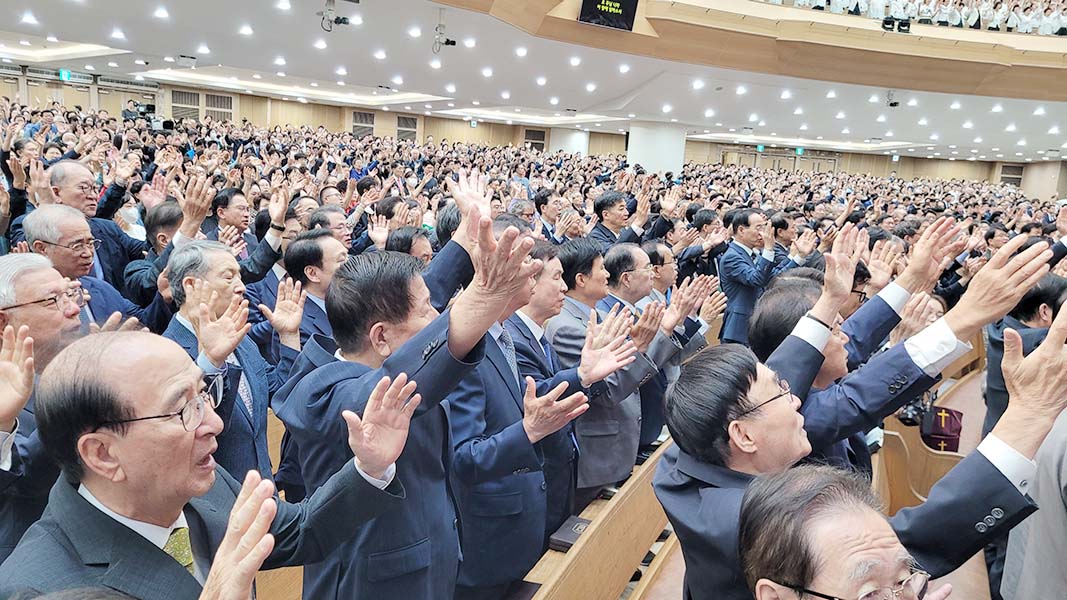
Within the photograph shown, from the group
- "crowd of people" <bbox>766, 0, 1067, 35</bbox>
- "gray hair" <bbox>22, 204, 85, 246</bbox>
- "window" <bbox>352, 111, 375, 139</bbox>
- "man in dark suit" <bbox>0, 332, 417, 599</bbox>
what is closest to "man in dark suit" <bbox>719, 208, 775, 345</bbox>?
"gray hair" <bbox>22, 204, 85, 246</bbox>

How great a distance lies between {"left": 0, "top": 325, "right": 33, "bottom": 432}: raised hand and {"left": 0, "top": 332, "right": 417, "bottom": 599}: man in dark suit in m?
0.34

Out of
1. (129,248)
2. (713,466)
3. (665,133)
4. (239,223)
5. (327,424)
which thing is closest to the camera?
(713,466)

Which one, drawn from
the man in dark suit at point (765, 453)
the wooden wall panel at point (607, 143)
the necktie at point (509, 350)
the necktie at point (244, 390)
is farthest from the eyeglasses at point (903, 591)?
the wooden wall panel at point (607, 143)

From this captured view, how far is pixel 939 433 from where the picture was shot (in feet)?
11.1

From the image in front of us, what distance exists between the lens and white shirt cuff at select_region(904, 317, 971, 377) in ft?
5.66

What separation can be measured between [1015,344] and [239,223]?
440 centimetres

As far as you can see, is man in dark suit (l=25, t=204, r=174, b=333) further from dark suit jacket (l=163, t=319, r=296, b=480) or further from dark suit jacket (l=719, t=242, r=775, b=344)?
dark suit jacket (l=719, t=242, r=775, b=344)

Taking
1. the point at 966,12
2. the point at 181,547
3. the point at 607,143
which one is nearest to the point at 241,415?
the point at 181,547

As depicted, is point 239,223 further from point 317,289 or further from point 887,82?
point 887,82

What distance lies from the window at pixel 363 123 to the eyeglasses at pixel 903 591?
26331 mm

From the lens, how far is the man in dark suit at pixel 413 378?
154 centimetres

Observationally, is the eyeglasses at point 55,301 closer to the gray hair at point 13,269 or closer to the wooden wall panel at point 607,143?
the gray hair at point 13,269

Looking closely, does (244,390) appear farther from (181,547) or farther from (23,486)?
(181,547)

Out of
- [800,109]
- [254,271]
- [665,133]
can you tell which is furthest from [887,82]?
[254,271]
